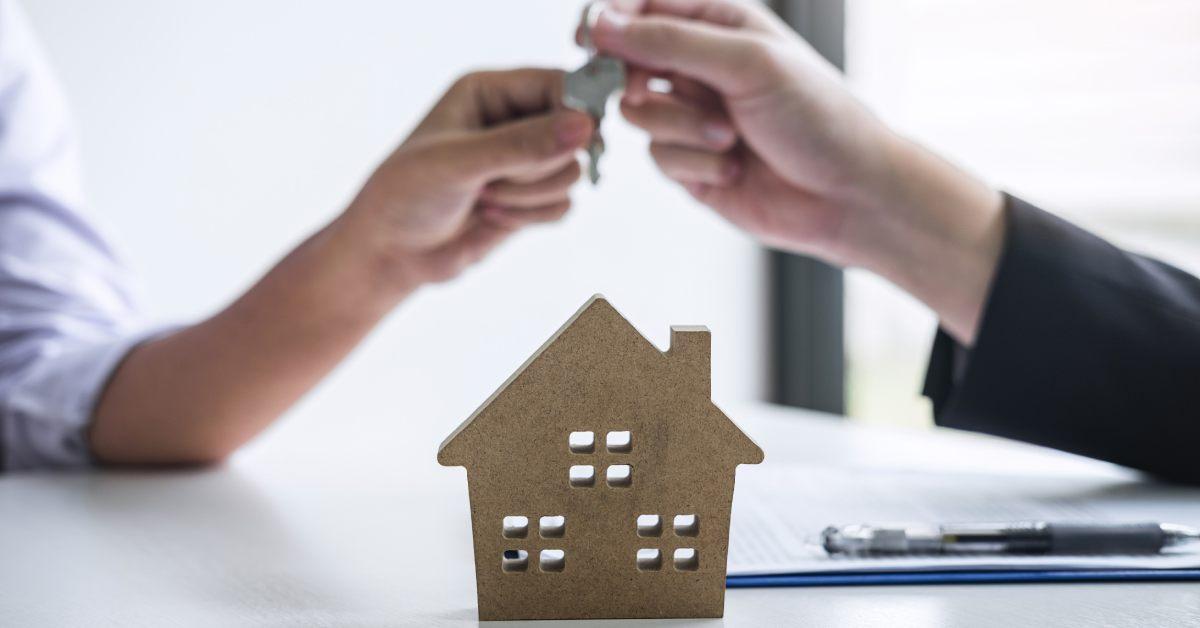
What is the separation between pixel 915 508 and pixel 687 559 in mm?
260

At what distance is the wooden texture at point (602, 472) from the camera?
425mm

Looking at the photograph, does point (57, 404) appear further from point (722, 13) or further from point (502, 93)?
point (722, 13)

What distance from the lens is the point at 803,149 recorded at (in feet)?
2.69

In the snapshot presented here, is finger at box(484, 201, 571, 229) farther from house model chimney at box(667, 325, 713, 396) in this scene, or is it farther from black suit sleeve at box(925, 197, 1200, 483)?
house model chimney at box(667, 325, 713, 396)

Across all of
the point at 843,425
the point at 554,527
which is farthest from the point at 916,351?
the point at 554,527

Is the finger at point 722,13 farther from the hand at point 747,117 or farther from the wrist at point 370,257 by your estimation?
the wrist at point 370,257

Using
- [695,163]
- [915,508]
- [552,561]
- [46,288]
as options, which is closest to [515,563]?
[552,561]

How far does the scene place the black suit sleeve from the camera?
0.73 metres

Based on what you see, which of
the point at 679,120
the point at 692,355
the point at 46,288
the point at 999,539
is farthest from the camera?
the point at 46,288

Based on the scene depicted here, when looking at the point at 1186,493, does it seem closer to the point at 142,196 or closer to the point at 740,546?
the point at 740,546

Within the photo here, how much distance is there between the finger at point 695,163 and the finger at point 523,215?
0.29 feet

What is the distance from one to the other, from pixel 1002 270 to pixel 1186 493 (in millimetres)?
192

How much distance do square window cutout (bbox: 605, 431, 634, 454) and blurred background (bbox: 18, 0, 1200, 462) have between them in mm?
969

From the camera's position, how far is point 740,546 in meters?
0.56
